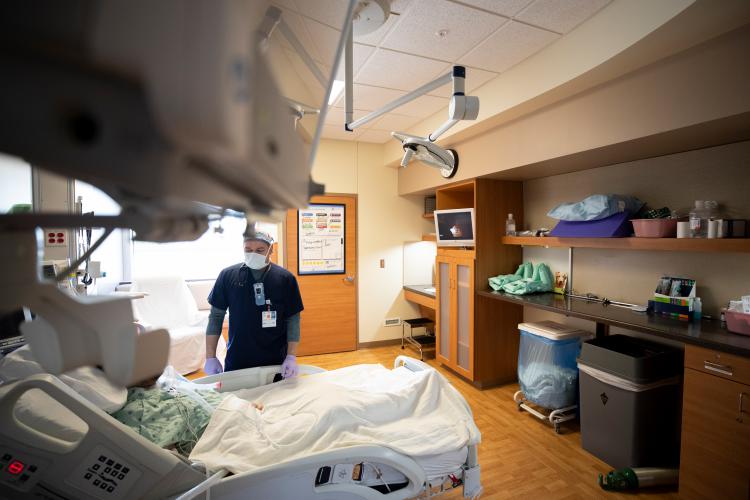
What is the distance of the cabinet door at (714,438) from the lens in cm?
164

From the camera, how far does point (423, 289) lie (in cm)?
451

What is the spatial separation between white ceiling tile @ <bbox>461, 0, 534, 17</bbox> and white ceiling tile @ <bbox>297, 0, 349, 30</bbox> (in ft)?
2.15

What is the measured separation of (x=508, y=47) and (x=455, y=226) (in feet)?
5.53

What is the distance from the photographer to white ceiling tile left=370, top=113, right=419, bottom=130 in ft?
11.7

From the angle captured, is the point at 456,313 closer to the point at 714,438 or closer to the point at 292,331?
the point at 292,331

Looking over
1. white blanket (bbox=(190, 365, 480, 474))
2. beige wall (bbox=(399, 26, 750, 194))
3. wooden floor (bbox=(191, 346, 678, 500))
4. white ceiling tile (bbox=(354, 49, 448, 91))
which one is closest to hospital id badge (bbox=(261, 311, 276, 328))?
white blanket (bbox=(190, 365, 480, 474))

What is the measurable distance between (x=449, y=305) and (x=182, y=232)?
137 inches

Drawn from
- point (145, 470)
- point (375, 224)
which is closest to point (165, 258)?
point (375, 224)

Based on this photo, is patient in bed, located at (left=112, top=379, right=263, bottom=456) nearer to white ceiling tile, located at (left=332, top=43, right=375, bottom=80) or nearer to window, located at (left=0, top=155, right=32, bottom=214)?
window, located at (left=0, top=155, right=32, bottom=214)

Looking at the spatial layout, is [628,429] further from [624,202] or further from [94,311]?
[94,311]

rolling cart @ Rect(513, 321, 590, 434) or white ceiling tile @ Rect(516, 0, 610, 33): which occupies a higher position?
white ceiling tile @ Rect(516, 0, 610, 33)

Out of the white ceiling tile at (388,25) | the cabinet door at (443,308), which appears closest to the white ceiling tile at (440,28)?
the white ceiling tile at (388,25)

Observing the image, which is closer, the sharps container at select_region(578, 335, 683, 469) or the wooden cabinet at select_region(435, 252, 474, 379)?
the sharps container at select_region(578, 335, 683, 469)

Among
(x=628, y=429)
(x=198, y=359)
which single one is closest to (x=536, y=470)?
(x=628, y=429)
